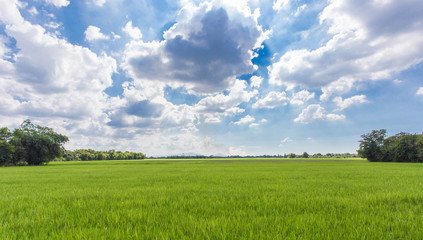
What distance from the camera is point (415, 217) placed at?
13.7ft

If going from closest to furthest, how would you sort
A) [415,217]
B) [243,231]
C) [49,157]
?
[243,231], [415,217], [49,157]

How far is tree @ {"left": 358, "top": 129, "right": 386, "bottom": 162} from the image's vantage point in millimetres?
73688

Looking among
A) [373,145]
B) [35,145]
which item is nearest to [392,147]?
[373,145]

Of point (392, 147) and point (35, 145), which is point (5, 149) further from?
point (392, 147)

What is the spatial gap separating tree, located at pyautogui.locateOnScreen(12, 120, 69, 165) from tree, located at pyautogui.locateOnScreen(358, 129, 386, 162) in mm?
121515

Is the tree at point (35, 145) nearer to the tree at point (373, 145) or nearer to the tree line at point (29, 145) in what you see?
the tree line at point (29, 145)

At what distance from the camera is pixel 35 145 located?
48969mm

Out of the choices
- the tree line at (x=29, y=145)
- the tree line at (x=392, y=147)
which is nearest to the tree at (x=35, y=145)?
the tree line at (x=29, y=145)

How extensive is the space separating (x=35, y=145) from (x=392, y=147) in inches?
4947

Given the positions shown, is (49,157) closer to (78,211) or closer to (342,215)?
(78,211)

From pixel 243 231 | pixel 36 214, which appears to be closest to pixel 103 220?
pixel 36 214

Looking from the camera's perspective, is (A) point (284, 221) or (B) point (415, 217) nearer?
(A) point (284, 221)

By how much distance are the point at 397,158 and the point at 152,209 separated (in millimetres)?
96812

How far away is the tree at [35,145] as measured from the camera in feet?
154
